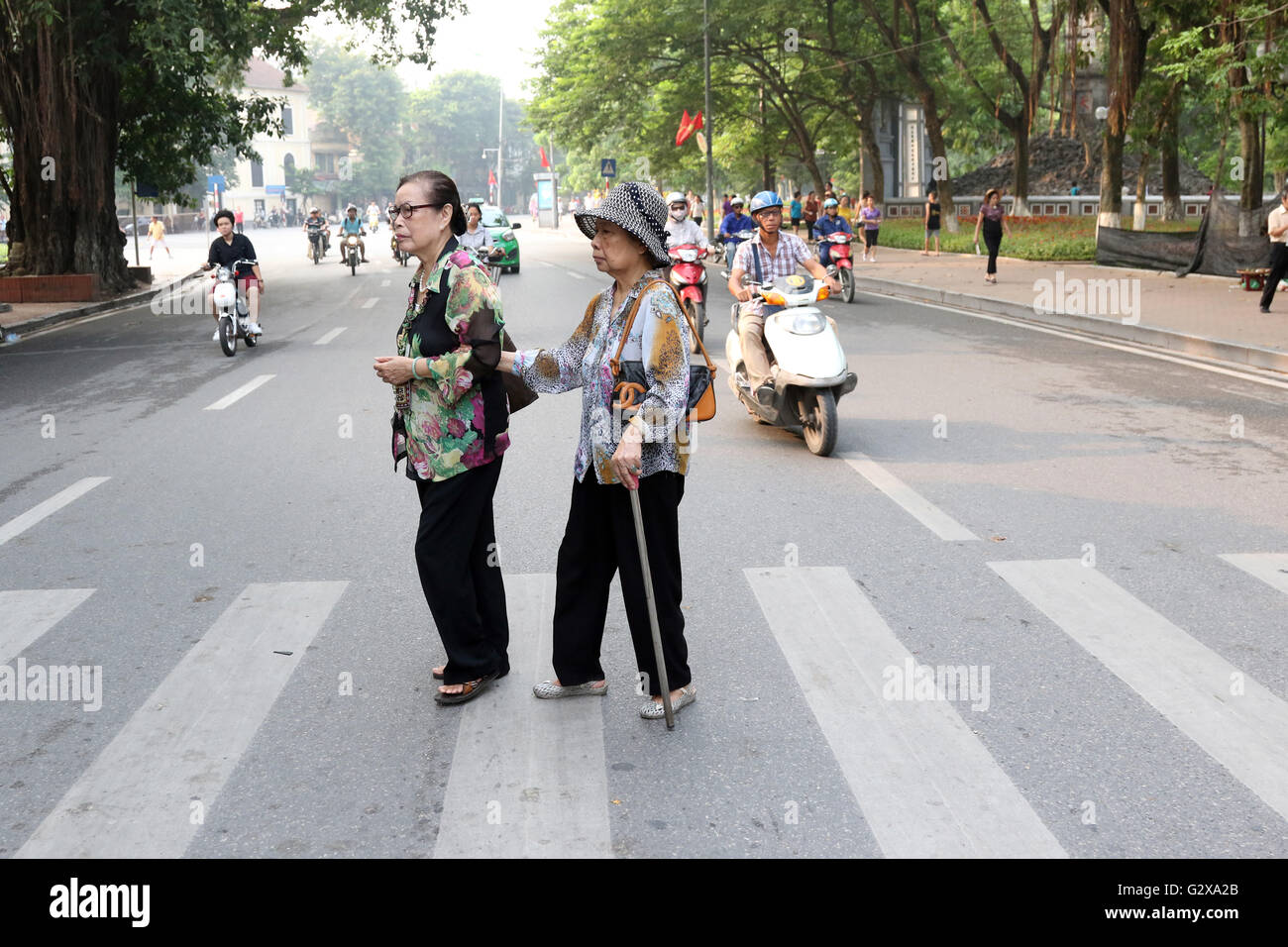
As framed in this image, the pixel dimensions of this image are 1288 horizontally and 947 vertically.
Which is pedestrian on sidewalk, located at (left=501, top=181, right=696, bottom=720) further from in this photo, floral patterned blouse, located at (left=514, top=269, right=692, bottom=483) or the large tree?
the large tree

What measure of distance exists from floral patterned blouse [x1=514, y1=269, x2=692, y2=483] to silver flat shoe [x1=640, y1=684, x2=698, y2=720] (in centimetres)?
75

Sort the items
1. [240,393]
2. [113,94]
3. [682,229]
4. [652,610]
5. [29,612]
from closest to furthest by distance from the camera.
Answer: [652,610] < [29,612] < [240,393] < [682,229] < [113,94]

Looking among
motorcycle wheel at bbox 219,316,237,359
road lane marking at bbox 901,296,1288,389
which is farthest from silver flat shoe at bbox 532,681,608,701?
motorcycle wheel at bbox 219,316,237,359

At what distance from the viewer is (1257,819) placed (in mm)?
3684

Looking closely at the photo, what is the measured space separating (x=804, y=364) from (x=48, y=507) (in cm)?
466

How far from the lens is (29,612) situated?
5.86 meters

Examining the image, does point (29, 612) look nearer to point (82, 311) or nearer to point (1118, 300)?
point (1118, 300)

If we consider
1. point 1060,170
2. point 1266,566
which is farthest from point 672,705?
point 1060,170

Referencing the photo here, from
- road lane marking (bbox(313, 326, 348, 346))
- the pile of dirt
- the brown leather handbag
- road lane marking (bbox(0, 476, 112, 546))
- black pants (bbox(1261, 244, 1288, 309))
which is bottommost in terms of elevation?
road lane marking (bbox(0, 476, 112, 546))

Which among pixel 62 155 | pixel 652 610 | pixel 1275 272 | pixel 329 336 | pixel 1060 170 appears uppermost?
pixel 1060 170

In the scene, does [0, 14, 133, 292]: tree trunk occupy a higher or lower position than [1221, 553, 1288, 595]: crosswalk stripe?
higher

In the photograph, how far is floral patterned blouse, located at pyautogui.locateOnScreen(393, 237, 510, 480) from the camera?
452 cm

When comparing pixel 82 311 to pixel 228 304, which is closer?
pixel 228 304
